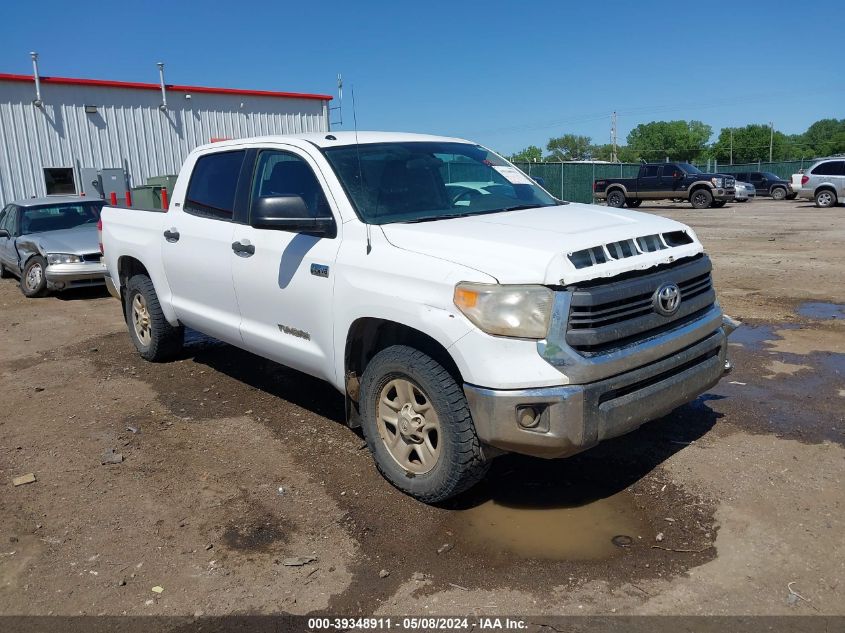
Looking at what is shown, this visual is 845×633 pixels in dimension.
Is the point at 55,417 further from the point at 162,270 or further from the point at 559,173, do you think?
the point at 559,173

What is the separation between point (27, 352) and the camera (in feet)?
25.5

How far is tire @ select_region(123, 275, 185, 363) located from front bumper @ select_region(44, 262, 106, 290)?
14.8 feet

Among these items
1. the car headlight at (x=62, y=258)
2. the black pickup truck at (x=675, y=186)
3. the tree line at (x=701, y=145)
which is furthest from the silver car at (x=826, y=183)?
the tree line at (x=701, y=145)

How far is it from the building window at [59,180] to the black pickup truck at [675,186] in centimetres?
2147

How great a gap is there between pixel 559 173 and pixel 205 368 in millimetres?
32497

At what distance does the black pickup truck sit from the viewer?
2955 cm

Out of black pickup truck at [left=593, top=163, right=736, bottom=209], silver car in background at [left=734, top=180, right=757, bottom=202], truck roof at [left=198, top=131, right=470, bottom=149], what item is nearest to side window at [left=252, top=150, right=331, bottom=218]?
truck roof at [left=198, top=131, right=470, bottom=149]

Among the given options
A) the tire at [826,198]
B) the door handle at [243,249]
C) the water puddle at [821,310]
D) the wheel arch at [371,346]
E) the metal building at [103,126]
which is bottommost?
the water puddle at [821,310]

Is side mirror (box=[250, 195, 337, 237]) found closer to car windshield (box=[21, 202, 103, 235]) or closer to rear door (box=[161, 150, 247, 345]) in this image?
rear door (box=[161, 150, 247, 345])

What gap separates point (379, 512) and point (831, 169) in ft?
94.9

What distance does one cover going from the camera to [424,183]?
15.0ft

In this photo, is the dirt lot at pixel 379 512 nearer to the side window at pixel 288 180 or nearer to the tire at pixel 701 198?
the side window at pixel 288 180

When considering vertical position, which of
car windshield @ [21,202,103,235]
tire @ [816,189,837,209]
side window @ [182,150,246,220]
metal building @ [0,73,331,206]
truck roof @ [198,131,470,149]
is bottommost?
tire @ [816,189,837,209]

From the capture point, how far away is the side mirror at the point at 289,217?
13.3ft
